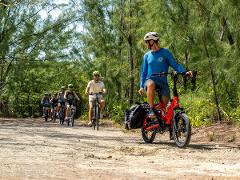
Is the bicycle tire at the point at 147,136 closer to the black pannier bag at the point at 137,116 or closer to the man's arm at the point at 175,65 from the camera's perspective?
the black pannier bag at the point at 137,116

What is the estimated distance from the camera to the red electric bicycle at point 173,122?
8.69 m

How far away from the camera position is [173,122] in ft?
29.6

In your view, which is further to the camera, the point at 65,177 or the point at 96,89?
the point at 96,89

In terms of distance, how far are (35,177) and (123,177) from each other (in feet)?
2.91

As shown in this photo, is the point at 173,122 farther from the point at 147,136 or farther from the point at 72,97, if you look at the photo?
Answer: the point at 72,97

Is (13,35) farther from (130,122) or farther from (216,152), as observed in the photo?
(216,152)

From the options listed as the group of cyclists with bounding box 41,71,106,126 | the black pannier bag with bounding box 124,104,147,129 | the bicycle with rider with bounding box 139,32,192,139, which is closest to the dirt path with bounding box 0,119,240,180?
the black pannier bag with bounding box 124,104,147,129

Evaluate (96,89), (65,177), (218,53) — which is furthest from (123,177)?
(96,89)

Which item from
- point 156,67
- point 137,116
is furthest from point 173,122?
point 156,67

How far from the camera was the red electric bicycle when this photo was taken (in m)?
8.69

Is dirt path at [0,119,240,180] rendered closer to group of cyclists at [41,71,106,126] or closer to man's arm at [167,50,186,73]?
man's arm at [167,50,186,73]

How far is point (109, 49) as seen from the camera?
28672mm

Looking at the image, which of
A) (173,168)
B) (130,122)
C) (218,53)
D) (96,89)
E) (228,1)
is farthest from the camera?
(96,89)

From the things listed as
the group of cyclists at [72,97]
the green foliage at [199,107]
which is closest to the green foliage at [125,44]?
the green foliage at [199,107]
